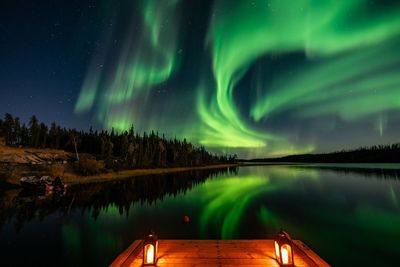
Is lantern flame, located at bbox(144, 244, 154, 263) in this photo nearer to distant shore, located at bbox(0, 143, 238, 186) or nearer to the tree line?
distant shore, located at bbox(0, 143, 238, 186)

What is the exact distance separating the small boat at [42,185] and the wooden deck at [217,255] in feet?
119

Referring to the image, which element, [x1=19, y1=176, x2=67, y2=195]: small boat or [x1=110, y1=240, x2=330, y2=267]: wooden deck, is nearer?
[x1=110, y1=240, x2=330, y2=267]: wooden deck

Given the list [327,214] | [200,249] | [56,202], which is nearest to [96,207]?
[56,202]

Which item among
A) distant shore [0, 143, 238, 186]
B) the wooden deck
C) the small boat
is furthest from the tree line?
the wooden deck

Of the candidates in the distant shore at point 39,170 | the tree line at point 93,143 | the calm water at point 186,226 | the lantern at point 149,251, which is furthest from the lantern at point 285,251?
the tree line at point 93,143

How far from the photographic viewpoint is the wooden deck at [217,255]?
853cm

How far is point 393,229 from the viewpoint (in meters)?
18.6

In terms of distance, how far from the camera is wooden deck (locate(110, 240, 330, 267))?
336 inches

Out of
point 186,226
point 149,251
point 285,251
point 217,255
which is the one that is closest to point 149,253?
point 149,251

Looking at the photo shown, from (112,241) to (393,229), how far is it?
73.9 feet

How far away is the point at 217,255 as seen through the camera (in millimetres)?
9438

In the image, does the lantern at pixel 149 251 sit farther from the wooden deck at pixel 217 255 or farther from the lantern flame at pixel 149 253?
the wooden deck at pixel 217 255

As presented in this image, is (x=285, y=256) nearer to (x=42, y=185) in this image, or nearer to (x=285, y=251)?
(x=285, y=251)

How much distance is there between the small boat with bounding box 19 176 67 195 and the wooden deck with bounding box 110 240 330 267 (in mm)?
36345
